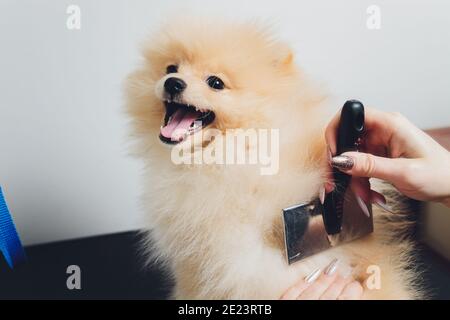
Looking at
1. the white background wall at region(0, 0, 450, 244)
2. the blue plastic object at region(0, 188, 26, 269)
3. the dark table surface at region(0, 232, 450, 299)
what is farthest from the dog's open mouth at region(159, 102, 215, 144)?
the blue plastic object at region(0, 188, 26, 269)

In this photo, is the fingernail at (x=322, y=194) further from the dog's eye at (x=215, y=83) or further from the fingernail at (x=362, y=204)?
the dog's eye at (x=215, y=83)

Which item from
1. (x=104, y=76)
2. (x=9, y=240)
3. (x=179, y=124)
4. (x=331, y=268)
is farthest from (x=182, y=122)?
(x=9, y=240)

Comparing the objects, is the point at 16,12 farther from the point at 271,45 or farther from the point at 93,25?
the point at 271,45

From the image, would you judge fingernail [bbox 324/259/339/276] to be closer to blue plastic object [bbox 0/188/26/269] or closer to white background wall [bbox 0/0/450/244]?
white background wall [bbox 0/0/450/244]

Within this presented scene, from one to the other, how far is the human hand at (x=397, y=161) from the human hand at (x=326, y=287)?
14 centimetres

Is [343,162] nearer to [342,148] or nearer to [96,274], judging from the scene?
[342,148]

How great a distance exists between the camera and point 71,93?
0.73 meters

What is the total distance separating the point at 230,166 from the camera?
60 cm

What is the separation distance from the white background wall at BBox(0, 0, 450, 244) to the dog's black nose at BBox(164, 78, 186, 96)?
0.17 metres

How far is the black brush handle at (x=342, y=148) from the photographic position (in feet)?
1.93

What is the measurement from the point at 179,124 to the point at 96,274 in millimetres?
338

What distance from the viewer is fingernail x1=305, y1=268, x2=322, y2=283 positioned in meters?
0.61
